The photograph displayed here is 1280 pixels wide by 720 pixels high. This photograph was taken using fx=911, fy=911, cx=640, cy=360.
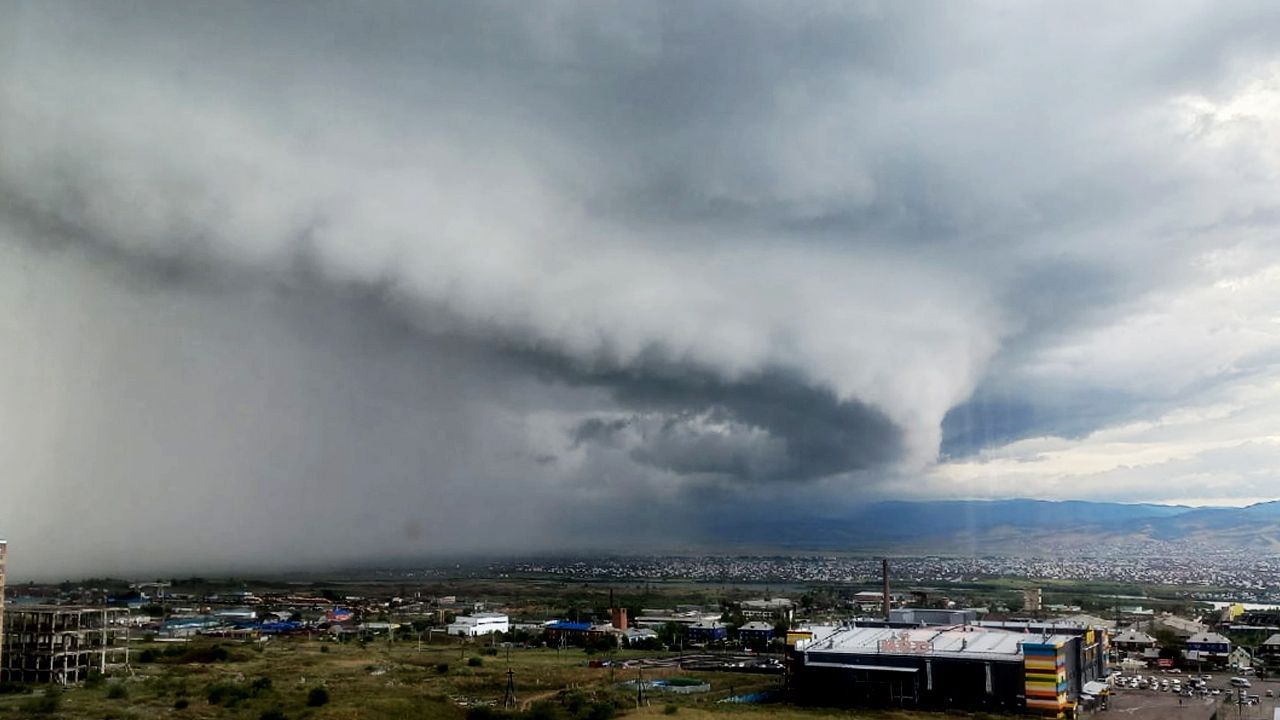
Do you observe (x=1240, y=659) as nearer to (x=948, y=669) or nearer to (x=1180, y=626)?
(x=1180, y=626)

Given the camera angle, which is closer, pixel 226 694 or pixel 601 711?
pixel 601 711

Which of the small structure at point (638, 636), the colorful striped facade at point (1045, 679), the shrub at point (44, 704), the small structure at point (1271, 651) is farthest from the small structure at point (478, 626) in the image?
the small structure at point (1271, 651)

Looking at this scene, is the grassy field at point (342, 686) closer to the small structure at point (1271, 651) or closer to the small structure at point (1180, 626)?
the small structure at point (1271, 651)

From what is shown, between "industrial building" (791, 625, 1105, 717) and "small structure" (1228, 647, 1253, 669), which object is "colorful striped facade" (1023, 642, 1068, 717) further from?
"small structure" (1228, 647, 1253, 669)

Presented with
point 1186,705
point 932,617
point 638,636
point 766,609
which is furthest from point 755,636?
point 766,609

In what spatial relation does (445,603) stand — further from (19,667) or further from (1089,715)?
(1089,715)
